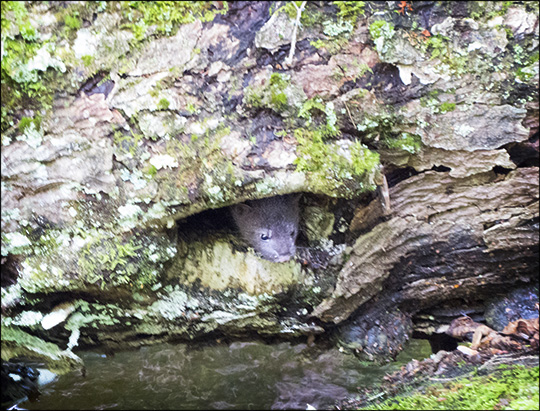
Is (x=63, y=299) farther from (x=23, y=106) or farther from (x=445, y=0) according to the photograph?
(x=445, y=0)

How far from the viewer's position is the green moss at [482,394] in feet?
4.58

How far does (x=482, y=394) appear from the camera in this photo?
59.2 inches

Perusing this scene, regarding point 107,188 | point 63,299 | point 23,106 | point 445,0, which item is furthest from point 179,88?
point 445,0

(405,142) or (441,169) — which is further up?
(405,142)

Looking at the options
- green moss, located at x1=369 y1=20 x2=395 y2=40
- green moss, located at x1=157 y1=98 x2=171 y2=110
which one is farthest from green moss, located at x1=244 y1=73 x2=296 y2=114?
green moss, located at x1=369 y1=20 x2=395 y2=40

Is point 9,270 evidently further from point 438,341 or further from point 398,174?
point 438,341

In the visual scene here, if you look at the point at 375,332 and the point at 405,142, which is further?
the point at 375,332

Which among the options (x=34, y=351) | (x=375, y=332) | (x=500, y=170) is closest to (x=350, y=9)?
(x=500, y=170)

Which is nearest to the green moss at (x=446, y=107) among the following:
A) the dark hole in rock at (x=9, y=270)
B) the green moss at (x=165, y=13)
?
the green moss at (x=165, y=13)

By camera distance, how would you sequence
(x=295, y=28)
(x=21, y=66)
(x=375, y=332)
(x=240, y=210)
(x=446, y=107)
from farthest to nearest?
(x=375, y=332), (x=240, y=210), (x=446, y=107), (x=295, y=28), (x=21, y=66)

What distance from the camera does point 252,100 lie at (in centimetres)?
189

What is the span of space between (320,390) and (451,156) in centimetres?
145

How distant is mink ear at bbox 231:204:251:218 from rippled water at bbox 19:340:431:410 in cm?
80

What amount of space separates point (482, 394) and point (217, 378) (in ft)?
4.68
